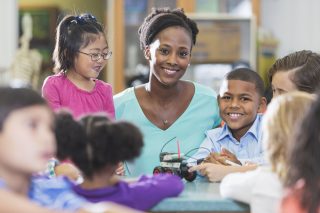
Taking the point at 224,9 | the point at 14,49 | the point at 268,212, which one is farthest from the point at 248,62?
the point at 268,212

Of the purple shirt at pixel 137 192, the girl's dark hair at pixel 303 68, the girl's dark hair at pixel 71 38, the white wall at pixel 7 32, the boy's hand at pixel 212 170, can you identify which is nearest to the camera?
the purple shirt at pixel 137 192

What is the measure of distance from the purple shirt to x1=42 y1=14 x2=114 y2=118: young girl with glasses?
2.80 ft

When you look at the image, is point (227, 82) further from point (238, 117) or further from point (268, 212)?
point (268, 212)

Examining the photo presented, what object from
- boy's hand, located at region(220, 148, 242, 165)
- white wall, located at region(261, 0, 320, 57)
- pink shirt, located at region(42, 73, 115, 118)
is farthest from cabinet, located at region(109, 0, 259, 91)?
boy's hand, located at region(220, 148, 242, 165)

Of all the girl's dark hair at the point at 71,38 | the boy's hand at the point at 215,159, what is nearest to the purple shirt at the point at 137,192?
the boy's hand at the point at 215,159

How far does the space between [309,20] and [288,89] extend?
4.17 metres

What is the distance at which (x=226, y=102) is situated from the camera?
2588 mm

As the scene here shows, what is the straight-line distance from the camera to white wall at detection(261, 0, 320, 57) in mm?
6500

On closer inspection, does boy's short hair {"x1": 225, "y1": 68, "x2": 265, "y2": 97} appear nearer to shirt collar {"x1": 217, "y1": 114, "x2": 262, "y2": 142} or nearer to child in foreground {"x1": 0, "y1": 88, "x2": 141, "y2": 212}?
shirt collar {"x1": 217, "y1": 114, "x2": 262, "y2": 142}

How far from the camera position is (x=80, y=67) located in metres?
2.72

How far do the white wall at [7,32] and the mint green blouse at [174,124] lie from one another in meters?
3.60

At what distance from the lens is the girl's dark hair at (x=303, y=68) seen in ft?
8.20

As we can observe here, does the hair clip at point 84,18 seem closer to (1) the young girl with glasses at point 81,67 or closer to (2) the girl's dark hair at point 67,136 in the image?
(1) the young girl with glasses at point 81,67

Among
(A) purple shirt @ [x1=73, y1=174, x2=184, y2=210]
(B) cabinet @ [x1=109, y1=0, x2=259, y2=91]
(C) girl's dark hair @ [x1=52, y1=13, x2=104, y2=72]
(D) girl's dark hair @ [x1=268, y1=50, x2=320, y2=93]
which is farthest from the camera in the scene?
(B) cabinet @ [x1=109, y1=0, x2=259, y2=91]
